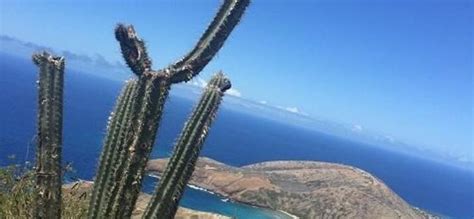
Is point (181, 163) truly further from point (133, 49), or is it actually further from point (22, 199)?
point (22, 199)

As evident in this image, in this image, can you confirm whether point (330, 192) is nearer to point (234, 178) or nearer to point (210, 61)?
point (234, 178)

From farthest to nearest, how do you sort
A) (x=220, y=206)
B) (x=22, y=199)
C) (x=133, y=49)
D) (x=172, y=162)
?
(x=220, y=206) < (x=22, y=199) < (x=172, y=162) < (x=133, y=49)

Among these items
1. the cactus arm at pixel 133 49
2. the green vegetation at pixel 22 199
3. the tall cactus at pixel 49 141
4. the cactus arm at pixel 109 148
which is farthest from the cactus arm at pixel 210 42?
the green vegetation at pixel 22 199

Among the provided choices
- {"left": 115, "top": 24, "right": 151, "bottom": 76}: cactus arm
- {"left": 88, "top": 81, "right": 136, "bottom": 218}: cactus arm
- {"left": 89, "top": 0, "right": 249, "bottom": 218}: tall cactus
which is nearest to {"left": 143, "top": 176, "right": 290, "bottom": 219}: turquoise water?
{"left": 88, "top": 81, "right": 136, "bottom": 218}: cactus arm

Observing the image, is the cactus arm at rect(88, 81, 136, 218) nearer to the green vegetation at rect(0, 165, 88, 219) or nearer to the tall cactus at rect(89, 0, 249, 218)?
the tall cactus at rect(89, 0, 249, 218)

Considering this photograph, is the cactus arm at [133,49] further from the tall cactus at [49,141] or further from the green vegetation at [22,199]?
the green vegetation at [22,199]

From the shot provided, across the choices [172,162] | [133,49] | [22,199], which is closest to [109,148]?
[172,162]

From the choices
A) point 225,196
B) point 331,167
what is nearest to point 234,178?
point 225,196
